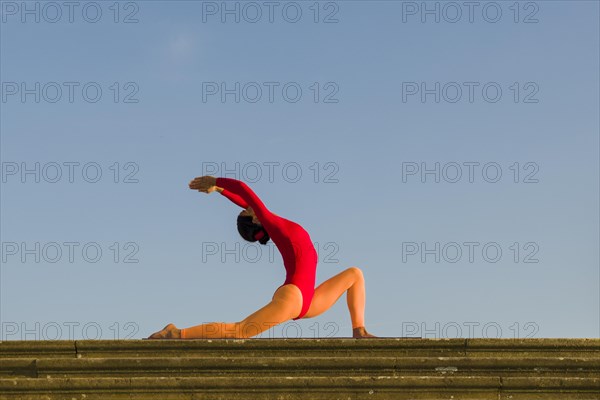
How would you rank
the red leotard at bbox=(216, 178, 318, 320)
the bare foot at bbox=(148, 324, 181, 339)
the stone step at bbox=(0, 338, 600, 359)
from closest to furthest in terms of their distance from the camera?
the stone step at bbox=(0, 338, 600, 359) < the bare foot at bbox=(148, 324, 181, 339) < the red leotard at bbox=(216, 178, 318, 320)

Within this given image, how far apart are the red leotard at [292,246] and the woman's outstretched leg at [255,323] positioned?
0.38ft

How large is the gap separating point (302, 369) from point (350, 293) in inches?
98.0

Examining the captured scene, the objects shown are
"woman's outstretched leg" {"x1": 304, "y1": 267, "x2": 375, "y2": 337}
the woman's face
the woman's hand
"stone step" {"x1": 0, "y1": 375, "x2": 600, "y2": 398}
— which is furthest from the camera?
the woman's hand

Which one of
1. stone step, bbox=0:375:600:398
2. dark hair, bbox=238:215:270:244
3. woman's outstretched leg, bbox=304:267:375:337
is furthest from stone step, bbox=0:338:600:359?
Answer: dark hair, bbox=238:215:270:244

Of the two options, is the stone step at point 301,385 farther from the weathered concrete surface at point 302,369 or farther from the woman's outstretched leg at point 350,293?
the woman's outstretched leg at point 350,293

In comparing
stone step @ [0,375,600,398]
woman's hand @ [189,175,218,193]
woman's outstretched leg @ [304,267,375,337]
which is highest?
woman's hand @ [189,175,218,193]

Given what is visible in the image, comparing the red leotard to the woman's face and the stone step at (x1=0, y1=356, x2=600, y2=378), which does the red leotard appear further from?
the stone step at (x1=0, y1=356, x2=600, y2=378)

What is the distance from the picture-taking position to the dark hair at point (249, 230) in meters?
10.2

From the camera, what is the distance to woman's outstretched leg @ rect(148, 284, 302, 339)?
928cm

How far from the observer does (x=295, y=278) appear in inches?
387

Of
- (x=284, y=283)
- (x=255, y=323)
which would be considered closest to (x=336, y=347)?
(x=255, y=323)

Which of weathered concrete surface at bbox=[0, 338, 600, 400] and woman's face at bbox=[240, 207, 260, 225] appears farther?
woman's face at bbox=[240, 207, 260, 225]

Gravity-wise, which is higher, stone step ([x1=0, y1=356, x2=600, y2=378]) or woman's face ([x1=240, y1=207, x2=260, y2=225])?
woman's face ([x1=240, y1=207, x2=260, y2=225])

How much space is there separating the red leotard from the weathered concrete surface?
5.40ft
